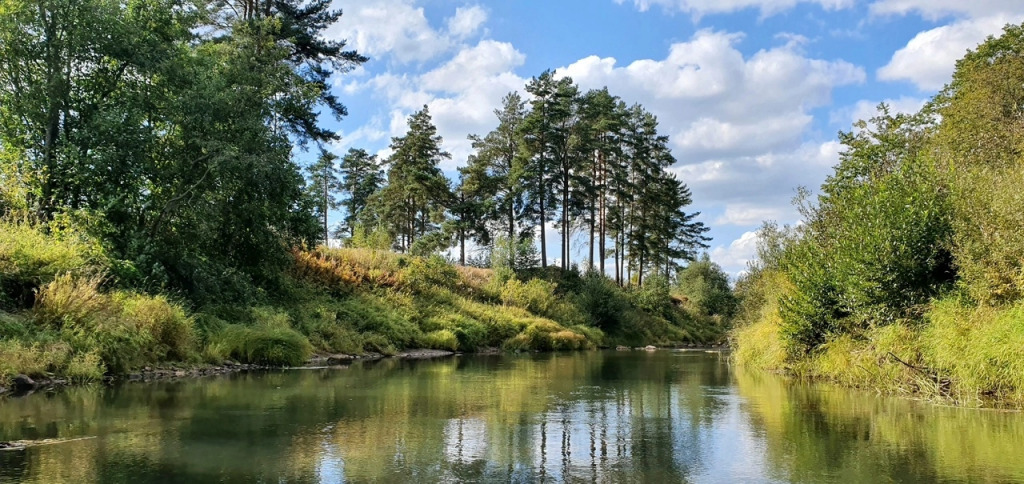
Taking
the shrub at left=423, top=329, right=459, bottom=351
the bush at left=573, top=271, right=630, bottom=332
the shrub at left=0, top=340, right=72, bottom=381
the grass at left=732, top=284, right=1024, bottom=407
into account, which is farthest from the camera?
the bush at left=573, top=271, right=630, bottom=332

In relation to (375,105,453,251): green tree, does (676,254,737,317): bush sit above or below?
below

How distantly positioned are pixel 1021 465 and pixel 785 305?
11.4 meters

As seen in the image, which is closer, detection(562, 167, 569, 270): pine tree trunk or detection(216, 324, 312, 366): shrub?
detection(216, 324, 312, 366): shrub

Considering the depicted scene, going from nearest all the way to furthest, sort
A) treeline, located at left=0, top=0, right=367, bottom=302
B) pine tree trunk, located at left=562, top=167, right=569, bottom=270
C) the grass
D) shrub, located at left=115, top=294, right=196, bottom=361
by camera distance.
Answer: the grass → shrub, located at left=115, top=294, right=196, bottom=361 → treeline, located at left=0, top=0, right=367, bottom=302 → pine tree trunk, located at left=562, top=167, right=569, bottom=270

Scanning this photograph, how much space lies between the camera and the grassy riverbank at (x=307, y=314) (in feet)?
43.1

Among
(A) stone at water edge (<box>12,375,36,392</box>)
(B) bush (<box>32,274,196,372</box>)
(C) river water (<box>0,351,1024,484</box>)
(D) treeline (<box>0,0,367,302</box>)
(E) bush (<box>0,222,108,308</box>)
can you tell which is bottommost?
(C) river water (<box>0,351,1024,484</box>)

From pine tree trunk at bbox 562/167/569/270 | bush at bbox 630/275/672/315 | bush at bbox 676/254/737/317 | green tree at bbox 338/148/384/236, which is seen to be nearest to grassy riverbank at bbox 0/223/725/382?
bush at bbox 630/275/672/315

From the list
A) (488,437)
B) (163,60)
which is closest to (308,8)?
(163,60)

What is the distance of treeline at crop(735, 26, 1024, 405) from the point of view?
11.3 meters

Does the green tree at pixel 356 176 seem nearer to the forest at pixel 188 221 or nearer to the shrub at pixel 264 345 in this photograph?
the forest at pixel 188 221

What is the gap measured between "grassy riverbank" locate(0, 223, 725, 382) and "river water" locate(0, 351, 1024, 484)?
145cm

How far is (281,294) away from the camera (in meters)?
24.9

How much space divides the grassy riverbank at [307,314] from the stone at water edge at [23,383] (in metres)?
0.15

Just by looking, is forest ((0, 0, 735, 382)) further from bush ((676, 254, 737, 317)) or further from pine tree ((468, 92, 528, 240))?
bush ((676, 254, 737, 317))
